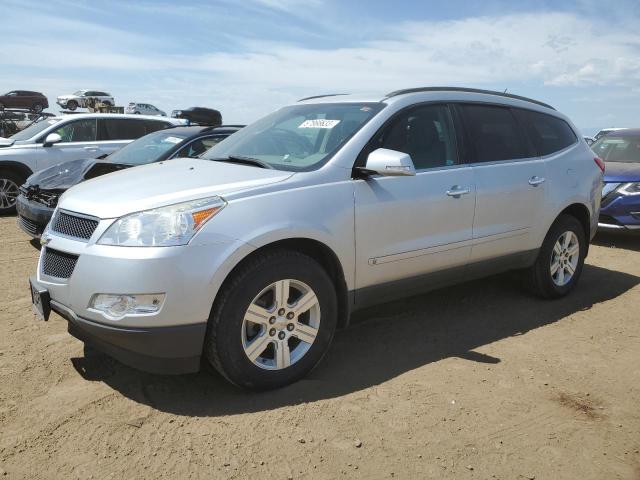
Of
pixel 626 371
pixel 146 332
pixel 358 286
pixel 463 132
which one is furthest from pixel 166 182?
pixel 626 371

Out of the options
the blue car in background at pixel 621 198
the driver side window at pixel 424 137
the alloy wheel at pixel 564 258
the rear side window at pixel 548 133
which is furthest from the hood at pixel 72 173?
the blue car in background at pixel 621 198

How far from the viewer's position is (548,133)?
5.10 metres

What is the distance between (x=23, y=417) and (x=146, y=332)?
32.7 inches

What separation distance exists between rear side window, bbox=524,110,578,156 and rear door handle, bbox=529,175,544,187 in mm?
278

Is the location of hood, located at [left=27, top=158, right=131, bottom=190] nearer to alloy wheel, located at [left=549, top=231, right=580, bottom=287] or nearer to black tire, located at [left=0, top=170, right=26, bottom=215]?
black tire, located at [left=0, top=170, right=26, bottom=215]

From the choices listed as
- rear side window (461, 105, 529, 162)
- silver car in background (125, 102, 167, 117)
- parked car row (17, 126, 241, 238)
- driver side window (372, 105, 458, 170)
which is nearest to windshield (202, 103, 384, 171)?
driver side window (372, 105, 458, 170)

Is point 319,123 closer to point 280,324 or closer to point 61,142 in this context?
point 280,324

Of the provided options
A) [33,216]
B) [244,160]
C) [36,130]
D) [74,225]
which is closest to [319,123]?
[244,160]

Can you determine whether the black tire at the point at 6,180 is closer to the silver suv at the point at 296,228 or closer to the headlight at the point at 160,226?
the silver suv at the point at 296,228

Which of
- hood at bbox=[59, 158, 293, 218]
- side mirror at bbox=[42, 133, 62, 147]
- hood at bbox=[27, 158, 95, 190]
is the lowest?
A: hood at bbox=[27, 158, 95, 190]

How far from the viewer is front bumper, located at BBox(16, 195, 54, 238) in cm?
607

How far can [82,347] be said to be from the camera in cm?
391

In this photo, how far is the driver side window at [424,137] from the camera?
3.90m

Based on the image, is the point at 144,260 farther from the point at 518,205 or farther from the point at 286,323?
the point at 518,205
